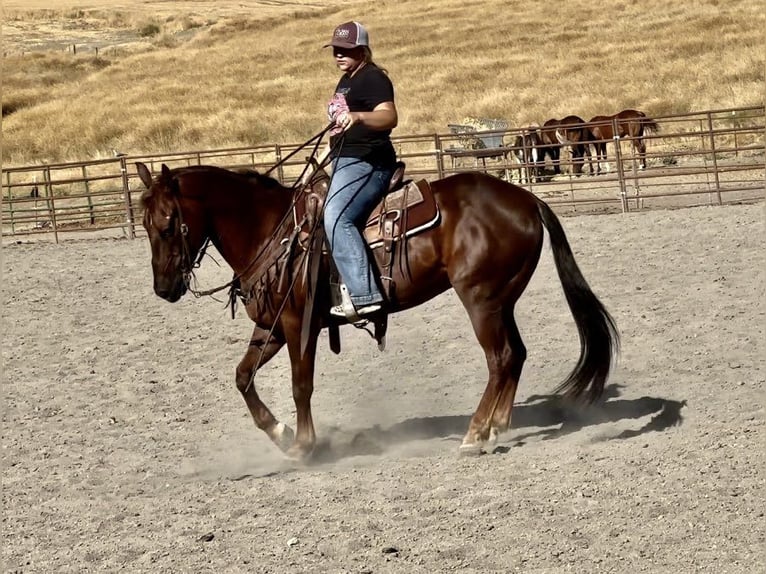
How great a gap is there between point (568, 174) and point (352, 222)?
1151cm

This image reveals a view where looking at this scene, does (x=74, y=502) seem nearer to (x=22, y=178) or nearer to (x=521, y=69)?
(x=22, y=178)

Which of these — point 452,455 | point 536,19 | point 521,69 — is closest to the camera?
point 452,455

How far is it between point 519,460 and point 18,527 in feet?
8.15

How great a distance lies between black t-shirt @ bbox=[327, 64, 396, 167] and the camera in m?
6.23

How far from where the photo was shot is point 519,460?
5.85 meters

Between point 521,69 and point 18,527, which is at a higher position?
point 521,69

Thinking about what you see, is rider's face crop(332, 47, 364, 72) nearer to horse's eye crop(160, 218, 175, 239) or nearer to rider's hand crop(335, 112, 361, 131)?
rider's hand crop(335, 112, 361, 131)

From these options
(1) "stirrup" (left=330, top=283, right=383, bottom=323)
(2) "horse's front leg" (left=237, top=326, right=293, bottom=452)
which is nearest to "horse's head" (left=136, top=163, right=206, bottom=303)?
(2) "horse's front leg" (left=237, top=326, right=293, bottom=452)

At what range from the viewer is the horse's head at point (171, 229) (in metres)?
6.41

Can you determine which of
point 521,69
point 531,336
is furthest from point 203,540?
point 521,69

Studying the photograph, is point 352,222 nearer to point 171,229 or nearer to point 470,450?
point 171,229

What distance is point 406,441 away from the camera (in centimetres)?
696

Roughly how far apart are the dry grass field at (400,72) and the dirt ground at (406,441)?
2085cm

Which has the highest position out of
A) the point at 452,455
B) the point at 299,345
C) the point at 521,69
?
the point at 521,69
